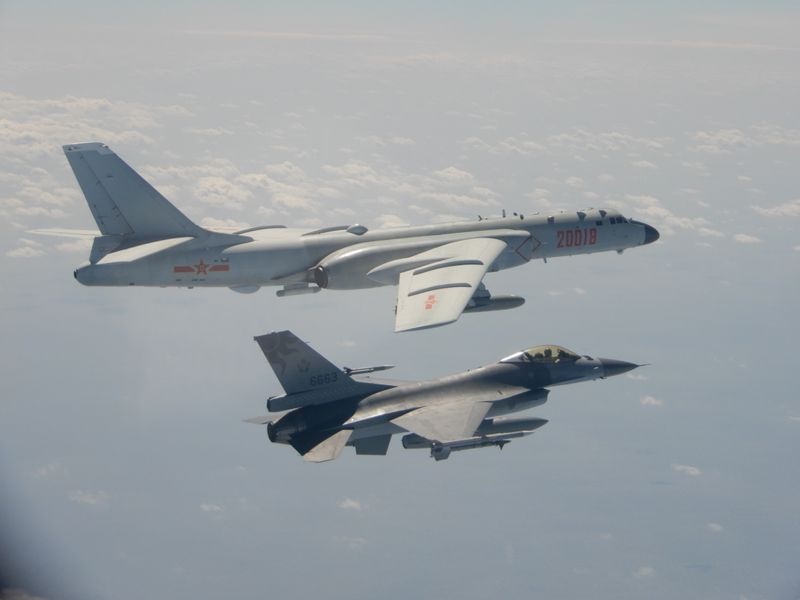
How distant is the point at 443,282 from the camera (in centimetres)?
4809

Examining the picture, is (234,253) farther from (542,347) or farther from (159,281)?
(542,347)

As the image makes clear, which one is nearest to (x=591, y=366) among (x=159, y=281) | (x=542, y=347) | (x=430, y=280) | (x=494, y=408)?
(x=542, y=347)

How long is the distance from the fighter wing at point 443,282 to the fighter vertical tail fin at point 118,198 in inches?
490

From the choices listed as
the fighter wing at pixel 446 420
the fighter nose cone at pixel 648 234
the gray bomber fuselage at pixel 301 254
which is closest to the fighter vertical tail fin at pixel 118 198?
the gray bomber fuselage at pixel 301 254

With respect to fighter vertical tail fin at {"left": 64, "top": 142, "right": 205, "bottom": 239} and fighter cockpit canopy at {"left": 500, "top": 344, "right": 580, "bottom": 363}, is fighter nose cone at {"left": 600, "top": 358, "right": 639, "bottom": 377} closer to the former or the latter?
fighter cockpit canopy at {"left": 500, "top": 344, "right": 580, "bottom": 363}

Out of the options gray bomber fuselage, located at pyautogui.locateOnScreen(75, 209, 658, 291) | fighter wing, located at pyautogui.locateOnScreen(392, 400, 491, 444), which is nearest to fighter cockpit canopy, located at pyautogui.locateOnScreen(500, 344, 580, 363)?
fighter wing, located at pyautogui.locateOnScreen(392, 400, 491, 444)

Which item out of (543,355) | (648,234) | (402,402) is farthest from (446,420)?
(648,234)

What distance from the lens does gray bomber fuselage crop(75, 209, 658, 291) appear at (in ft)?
163

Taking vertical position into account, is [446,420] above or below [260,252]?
below

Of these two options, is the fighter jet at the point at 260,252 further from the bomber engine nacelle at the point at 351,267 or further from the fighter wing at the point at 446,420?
the fighter wing at the point at 446,420

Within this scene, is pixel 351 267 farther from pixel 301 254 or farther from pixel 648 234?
pixel 648 234

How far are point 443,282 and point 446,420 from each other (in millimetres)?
7588

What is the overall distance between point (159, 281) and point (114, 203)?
16.1 ft

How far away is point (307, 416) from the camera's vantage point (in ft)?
148
